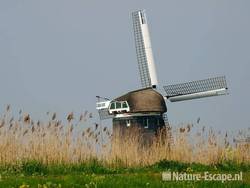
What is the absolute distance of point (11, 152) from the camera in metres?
13.4

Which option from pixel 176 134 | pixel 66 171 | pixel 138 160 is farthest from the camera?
pixel 176 134

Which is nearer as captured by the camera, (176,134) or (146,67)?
(176,134)

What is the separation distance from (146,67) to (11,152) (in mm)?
19363

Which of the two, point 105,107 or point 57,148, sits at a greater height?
point 105,107

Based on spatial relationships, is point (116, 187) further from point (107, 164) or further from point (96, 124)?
point (96, 124)

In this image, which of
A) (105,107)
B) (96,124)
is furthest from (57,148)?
(105,107)

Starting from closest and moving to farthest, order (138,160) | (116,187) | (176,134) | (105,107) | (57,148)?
1. (116,187)
2. (57,148)
3. (138,160)
4. (176,134)
5. (105,107)

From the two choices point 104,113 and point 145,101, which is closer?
point 145,101

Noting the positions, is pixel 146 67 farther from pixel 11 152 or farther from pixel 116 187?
pixel 116 187

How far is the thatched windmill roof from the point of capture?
94.8 ft

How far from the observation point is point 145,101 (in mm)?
29109

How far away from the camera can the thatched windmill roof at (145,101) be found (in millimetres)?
28903

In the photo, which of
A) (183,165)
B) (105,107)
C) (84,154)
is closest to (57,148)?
(84,154)

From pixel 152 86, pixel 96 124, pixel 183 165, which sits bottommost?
pixel 183 165
